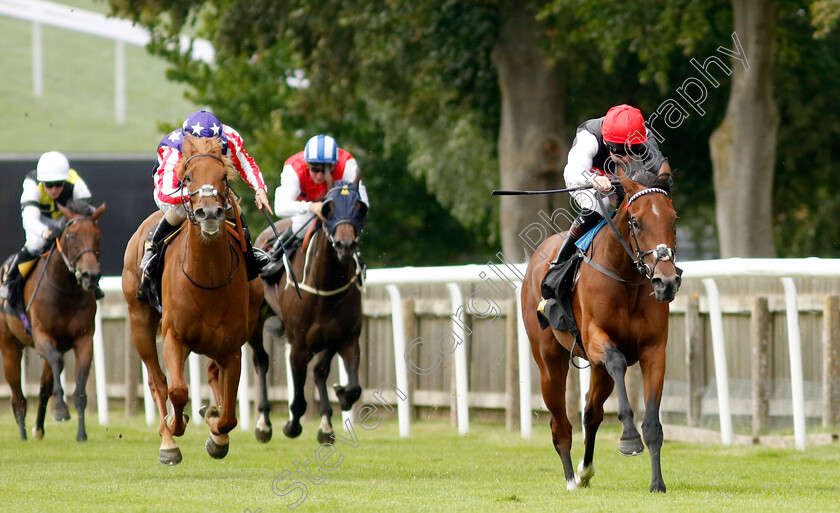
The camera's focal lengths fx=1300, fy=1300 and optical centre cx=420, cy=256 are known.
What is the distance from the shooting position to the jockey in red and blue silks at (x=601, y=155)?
7031mm

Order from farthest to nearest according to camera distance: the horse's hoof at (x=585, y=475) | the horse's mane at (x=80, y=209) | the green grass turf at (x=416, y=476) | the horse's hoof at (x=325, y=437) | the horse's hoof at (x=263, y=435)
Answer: the horse's mane at (x=80, y=209) → the horse's hoof at (x=263, y=435) → the horse's hoof at (x=325, y=437) → the horse's hoof at (x=585, y=475) → the green grass turf at (x=416, y=476)

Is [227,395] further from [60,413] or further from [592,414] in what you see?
[60,413]

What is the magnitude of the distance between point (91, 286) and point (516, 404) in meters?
3.70

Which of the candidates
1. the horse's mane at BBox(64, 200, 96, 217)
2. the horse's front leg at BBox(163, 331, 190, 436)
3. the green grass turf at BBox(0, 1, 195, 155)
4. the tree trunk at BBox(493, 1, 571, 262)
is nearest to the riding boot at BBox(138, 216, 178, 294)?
the horse's front leg at BBox(163, 331, 190, 436)

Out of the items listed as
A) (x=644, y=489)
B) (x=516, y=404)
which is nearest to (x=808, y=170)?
(x=516, y=404)

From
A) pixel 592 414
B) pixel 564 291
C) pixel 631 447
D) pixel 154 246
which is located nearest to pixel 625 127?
pixel 564 291

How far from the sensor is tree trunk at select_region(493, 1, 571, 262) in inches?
701

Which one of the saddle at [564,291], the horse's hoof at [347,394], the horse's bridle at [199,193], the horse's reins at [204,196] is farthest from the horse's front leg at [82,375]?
the saddle at [564,291]

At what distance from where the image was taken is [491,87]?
783 inches

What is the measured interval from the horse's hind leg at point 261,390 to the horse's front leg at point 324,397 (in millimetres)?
429

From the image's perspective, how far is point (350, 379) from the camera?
982 centimetres

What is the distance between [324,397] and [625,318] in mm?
3801

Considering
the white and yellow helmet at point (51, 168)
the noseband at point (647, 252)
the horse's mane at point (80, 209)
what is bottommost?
the noseband at point (647, 252)

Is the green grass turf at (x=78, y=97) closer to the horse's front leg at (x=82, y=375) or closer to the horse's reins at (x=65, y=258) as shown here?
the horse's reins at (x=65, y=258)
